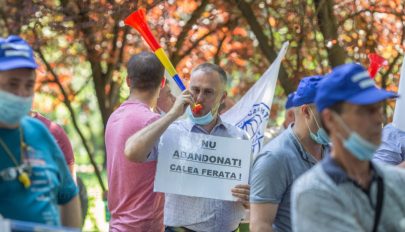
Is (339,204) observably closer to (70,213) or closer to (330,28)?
(70,213)

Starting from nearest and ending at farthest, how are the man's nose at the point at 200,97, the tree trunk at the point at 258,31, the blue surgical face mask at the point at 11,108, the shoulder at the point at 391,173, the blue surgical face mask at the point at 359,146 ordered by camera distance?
1. the blue surgical face mask at the point at 359,146
2. the shoulder at the point at 391,173
3. the blue surgical face mask at the point at 11,108
4. the man's nose at the point at 200,97
5. the tree trunk at the point at 258,31

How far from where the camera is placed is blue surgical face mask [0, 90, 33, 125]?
14.4 feet

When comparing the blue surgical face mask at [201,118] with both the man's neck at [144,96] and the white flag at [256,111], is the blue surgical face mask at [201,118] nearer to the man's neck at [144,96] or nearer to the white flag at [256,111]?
the man's neck at [144,96]

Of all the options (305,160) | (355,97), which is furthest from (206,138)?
(355,97)

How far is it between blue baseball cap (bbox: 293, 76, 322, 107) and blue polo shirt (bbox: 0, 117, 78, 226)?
1602mm

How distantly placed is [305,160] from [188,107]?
3.28 feet

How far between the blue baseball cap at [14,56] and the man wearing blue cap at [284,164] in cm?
151

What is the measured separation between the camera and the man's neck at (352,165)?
3.99m

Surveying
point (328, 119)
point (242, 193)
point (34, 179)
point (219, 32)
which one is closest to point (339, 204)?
point (328, 119)

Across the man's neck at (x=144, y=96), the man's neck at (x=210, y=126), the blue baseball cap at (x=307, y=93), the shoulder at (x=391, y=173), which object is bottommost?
the shoulder at (x=391, y=173)

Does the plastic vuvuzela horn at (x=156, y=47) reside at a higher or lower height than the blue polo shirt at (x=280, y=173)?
higher

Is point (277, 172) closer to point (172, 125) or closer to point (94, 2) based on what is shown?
point (172, 125)

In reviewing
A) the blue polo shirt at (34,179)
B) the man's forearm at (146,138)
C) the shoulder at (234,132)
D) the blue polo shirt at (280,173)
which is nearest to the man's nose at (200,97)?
the shoulder at (234,132)

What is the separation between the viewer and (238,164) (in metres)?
6.20
